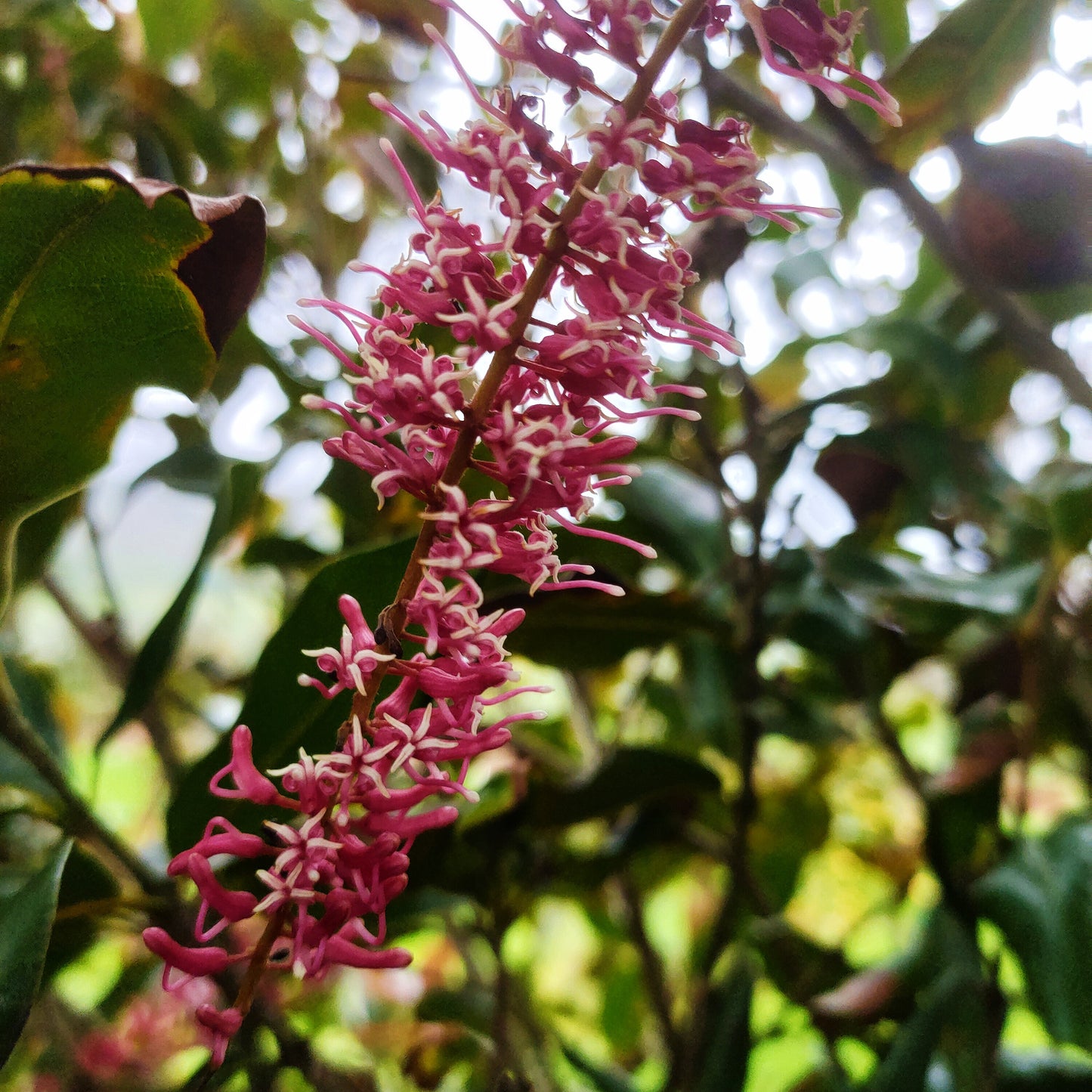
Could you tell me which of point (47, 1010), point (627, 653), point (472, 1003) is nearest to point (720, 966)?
point (472, 1003)

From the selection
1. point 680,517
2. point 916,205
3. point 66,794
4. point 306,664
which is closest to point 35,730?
point 66,794

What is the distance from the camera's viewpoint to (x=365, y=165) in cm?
114

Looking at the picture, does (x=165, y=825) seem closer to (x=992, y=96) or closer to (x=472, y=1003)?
(x=472, y=1003)

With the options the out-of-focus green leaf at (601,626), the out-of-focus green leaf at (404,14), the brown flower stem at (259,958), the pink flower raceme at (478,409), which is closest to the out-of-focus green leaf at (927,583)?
the out-of-focus green leaf at (601,626)

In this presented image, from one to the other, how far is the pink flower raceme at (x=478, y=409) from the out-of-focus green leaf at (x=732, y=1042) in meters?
0.38

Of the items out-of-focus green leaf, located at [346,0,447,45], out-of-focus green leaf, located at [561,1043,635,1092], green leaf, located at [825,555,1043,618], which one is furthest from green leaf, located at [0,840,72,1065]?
out-of-focus green leaf, located at [346,0,447,45]

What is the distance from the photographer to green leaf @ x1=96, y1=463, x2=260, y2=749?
546 mm

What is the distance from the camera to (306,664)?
46 centimetres

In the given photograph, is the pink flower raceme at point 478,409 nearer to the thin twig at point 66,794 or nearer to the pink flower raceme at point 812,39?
the pink flower raceme at point 812,39

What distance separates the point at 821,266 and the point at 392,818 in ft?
2.97

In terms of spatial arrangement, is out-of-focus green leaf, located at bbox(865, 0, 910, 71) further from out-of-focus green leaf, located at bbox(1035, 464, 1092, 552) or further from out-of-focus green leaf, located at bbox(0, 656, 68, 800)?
out-of-focus green leaf, located at bbox(0, 656, 68, 800)

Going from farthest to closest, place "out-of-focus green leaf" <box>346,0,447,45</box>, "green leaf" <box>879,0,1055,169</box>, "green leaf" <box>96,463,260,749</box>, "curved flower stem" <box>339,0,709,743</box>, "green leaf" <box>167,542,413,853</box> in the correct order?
"out-of-focus green leaf" <box>346,0,447,45</box> → "green leaf" <box>879,0,1055,169</box> → "green leaf" <box>96,463,260,749</box> → "green leaf" <box>167,542,413,853</box> → "curved flower stem" <box>339,0,709,743</box>

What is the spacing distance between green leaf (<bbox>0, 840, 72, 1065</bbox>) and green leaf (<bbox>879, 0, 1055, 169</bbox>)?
706 millimetres

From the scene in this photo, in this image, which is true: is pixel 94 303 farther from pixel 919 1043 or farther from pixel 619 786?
pixel 919 1043
